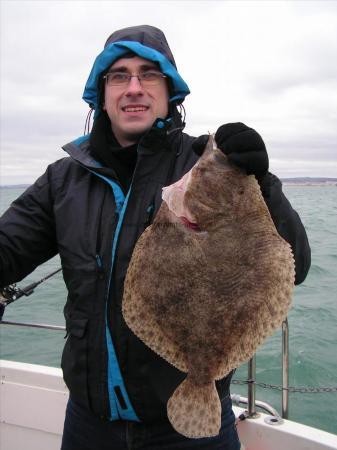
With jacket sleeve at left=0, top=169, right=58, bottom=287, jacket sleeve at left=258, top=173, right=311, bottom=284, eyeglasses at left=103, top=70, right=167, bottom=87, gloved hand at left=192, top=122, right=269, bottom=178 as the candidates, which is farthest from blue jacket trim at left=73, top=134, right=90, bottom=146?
jacket sleeve at left=258, top=173, right=311, bottom=284

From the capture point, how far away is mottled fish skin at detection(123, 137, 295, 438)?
2.14m

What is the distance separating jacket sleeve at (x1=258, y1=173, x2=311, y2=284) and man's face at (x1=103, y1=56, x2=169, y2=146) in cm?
83

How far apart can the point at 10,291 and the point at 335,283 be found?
11829 mm

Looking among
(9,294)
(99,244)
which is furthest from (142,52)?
(9,294)

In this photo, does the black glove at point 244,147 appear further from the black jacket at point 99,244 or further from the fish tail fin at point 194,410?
the fish tail fin at point 194,410

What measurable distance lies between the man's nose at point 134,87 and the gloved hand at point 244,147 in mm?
679

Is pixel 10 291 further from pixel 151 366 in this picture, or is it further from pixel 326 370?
pixel 326 370

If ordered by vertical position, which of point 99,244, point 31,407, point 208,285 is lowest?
point 31,407

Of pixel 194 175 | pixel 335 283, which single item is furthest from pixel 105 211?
A: pixel 335 283

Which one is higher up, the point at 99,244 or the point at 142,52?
the point at 142,52

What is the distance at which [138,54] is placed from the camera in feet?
8.75

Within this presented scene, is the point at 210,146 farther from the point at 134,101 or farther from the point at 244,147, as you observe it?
the point at 134,101

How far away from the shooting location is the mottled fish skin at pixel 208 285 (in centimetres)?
214

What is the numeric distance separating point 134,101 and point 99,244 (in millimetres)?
844
